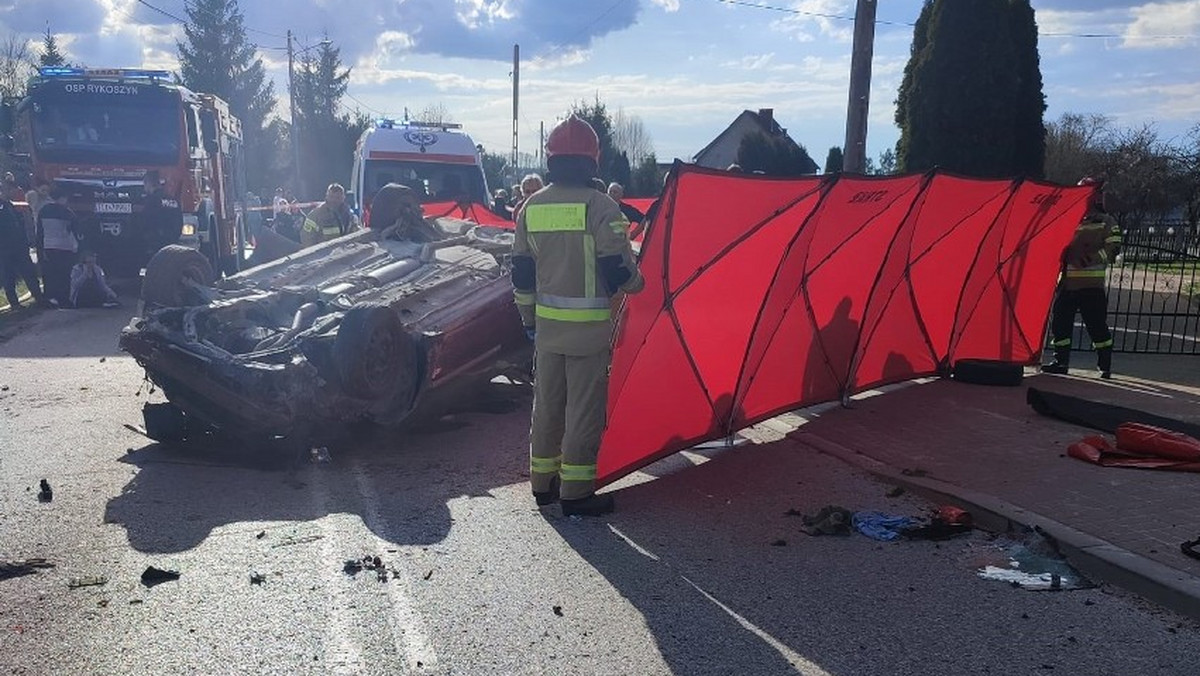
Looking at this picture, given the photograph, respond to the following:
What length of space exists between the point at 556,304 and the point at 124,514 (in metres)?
2.66

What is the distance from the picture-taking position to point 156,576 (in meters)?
4.59

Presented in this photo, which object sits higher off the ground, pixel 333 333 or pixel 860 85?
pixel 860 85

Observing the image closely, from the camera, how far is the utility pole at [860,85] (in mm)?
10805

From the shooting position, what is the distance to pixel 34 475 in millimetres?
6223

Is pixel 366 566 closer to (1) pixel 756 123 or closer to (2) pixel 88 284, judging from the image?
(2) pixel 88 284

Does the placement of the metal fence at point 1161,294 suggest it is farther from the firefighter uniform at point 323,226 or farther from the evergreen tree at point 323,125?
the evergreen tree at point 323,125

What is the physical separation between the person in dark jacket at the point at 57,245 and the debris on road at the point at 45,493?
9.82 m

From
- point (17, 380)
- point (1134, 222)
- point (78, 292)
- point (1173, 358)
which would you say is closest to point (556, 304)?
point (17, 380)

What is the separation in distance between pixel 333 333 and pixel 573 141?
2255 mm

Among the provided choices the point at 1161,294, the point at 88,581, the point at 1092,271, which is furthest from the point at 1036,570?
the point at 1161,294

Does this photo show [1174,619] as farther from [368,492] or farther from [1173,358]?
[1173,358]

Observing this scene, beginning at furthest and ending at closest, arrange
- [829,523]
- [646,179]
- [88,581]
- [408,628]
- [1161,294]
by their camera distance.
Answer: [646,179] < [1161,294] < [829,523] < [88,581] < [408,628]

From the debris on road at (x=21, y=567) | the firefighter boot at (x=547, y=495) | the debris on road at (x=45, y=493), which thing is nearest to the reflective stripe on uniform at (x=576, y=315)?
the firefighter boot at (x=547, y=495)

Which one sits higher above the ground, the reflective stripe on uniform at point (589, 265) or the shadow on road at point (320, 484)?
the reflective stripe on uniform at point (589, 265)
